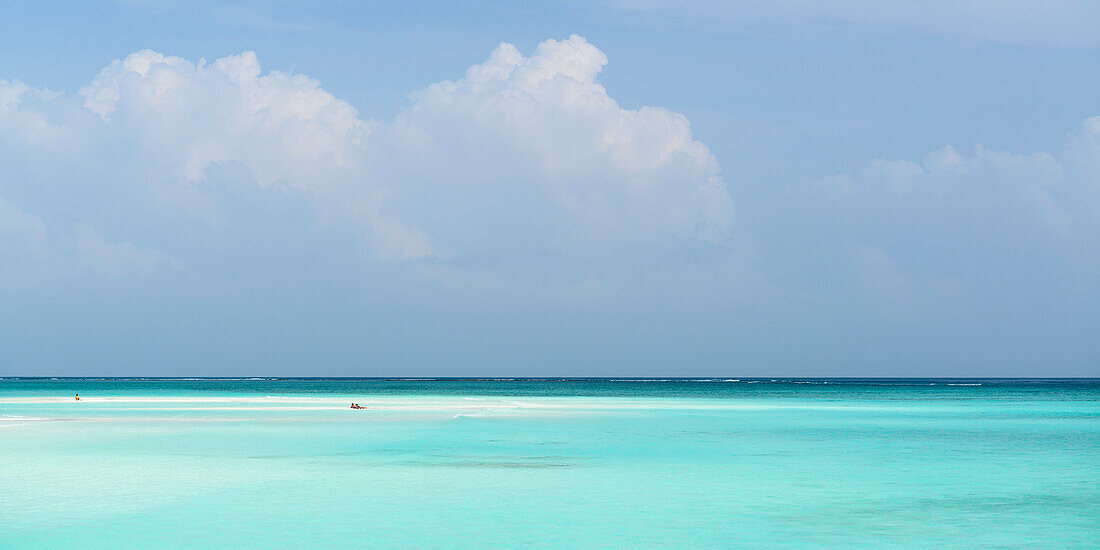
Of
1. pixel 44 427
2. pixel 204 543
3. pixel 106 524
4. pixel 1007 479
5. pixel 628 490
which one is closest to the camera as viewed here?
pixel 204 543

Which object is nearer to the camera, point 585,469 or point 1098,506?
point 1098,506

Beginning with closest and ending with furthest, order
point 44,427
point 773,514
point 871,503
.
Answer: point 773,514 < point 871,503 < point 44,427

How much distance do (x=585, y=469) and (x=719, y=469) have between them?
2386 mm

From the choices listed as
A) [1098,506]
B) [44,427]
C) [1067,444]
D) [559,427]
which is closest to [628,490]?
[1098,506]

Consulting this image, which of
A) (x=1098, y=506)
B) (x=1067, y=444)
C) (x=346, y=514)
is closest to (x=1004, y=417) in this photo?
(x=1067, y=444)

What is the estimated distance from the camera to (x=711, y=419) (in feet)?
147

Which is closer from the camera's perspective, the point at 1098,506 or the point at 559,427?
the point at 1098,506

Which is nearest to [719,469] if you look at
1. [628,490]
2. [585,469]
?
[585,469]

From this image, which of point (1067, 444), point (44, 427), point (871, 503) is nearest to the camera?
point (871, 503)

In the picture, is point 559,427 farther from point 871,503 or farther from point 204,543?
point 204,543

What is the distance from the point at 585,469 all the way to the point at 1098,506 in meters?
8.38

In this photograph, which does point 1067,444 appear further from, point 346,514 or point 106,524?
point 106,524

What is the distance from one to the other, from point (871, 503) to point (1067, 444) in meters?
15.4

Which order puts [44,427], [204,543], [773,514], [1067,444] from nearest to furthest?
[204,543] < [773,514] < [1067,444] < [44,427]
